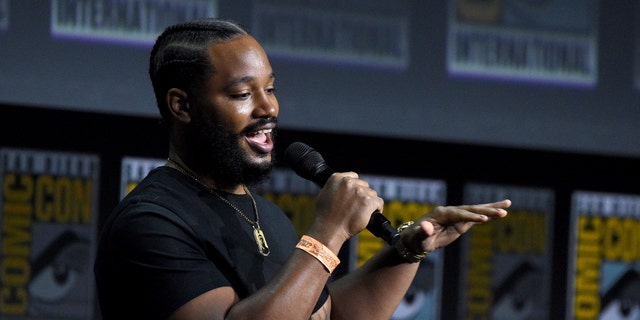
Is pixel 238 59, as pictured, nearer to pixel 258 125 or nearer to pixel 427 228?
pixel 258 125

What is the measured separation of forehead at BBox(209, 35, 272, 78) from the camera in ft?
4.91

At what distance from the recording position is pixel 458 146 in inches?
136

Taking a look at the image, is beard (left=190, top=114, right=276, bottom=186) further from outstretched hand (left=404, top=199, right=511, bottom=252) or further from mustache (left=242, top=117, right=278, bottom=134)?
outstretched hand (left=404, top=199, right=511, bottom=252)

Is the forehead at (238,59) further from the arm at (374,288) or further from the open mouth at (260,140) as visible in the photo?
the arm at (374,288)

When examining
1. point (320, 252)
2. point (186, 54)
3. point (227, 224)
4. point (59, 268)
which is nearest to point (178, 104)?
point (186, 54)

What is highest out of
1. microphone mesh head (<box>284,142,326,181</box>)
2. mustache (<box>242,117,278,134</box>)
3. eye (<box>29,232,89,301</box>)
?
mustache (<box>242,117,278,134</box>)

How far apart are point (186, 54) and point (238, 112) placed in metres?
0.13

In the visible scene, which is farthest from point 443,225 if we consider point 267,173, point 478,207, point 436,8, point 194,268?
point 436,8

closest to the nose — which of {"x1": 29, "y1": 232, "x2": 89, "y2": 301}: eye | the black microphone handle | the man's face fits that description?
the man's face

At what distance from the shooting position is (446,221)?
148 cm

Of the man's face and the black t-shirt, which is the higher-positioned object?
the man's face

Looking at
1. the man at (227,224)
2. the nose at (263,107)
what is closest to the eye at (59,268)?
the man at (227,224)

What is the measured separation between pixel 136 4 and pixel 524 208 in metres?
1.51

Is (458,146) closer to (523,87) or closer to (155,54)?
Result: (523,87)
